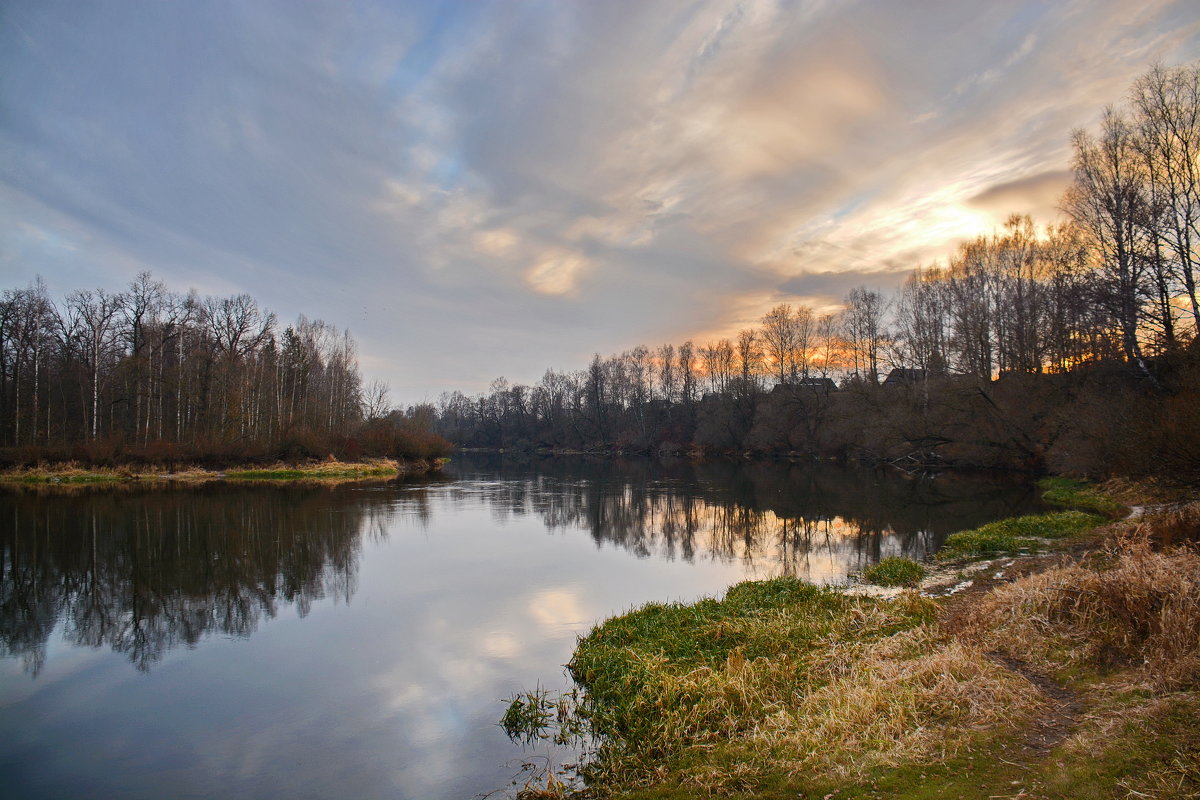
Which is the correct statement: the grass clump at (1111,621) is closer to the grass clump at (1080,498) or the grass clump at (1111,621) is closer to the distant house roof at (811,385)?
the grass clump at (1080,498)

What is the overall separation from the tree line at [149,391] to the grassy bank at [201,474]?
1136mm

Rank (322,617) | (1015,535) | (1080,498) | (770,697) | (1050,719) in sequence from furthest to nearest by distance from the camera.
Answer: (1080,498), (1015,535), (322,617), (770,697), (1050,719)

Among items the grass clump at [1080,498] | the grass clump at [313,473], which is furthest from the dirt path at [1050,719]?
the grass clump at [313,473]

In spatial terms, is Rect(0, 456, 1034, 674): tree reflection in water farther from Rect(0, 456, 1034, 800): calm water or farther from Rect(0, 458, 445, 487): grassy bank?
Rect(0, 458, 445, 487): grassy bank

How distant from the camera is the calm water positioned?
5844 mm

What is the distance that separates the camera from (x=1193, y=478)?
13.2m

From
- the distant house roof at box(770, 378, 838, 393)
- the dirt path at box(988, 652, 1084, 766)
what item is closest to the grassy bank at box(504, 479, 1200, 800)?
the dirt path at box(988, 652, 1084, 766)

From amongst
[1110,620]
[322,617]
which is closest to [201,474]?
[322,617]

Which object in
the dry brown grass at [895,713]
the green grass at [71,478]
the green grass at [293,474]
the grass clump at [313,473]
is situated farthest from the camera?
the grass clump at [313,473]

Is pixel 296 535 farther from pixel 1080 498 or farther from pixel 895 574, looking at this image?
pixel 1080 498

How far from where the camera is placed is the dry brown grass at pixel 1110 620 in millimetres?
5117

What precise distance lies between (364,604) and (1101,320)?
2579 centimetres

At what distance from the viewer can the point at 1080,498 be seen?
69.1 ft

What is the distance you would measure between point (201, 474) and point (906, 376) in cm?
5328
